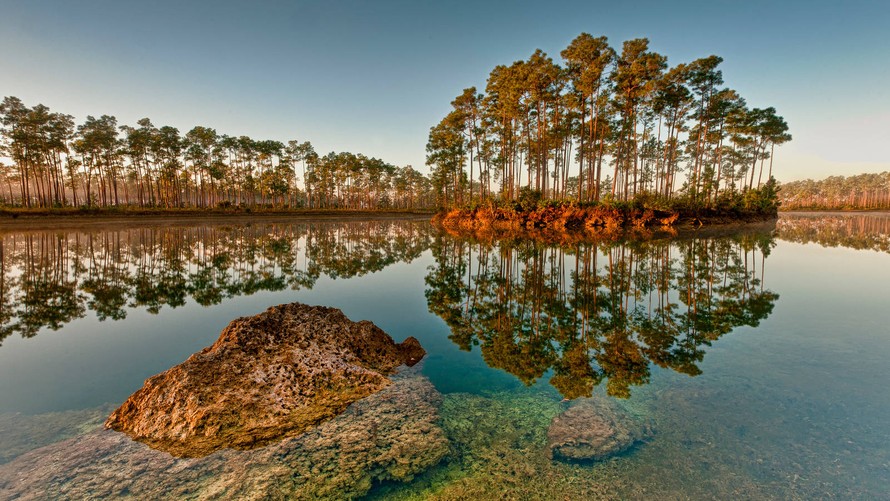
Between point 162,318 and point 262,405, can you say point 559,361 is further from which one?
point 162,318

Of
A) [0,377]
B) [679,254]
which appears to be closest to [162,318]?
[0,377]

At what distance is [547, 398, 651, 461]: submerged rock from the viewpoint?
11.5 feet

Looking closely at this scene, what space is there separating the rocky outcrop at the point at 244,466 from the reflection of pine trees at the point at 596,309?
234 cm

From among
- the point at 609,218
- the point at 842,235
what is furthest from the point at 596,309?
the point at 842,235

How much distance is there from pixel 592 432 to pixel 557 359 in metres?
1.92

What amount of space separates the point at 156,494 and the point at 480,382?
370 centimetres

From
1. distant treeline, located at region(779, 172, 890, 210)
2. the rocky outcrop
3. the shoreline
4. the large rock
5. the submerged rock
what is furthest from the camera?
distant treeline, located at region(779, 172, 890, 210)

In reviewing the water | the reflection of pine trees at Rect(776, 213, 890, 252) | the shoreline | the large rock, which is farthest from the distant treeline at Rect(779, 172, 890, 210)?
the large rock

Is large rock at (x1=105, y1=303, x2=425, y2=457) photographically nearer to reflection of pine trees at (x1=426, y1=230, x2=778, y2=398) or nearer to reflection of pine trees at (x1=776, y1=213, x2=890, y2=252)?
reflection of pine trees at (x1=426, y1=230, x2=778, y2=398)

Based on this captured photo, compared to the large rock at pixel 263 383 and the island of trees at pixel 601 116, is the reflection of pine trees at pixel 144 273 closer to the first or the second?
the large rock at pixel 263 383

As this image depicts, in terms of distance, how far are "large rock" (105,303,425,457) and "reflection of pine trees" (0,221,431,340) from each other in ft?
17.1

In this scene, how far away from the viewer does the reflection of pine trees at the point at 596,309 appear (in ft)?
18.2

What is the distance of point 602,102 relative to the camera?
35188mm

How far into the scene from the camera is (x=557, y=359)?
18.6 ft
